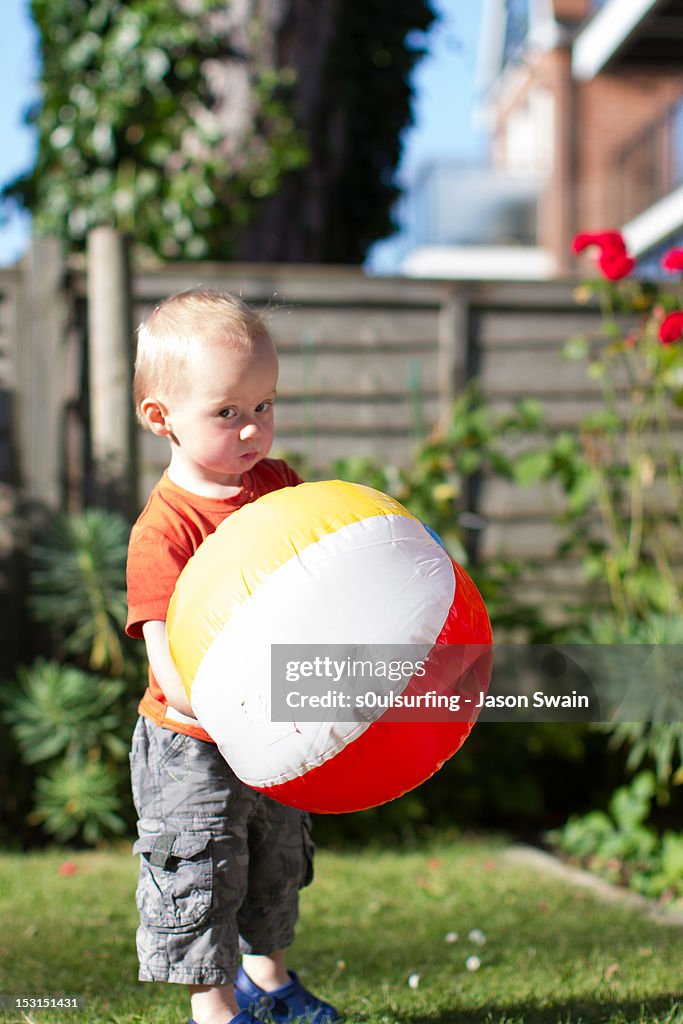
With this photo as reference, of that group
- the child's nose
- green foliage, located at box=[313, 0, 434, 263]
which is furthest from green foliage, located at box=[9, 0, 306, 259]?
the child's nose

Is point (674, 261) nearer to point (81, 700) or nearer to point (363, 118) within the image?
point (81, 700)

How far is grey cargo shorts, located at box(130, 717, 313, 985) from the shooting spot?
2031mm

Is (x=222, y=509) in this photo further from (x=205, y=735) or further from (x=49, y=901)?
(x=49, y=901)

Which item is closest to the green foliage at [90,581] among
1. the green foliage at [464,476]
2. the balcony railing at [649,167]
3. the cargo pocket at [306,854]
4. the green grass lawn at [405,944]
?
the green grass lawn at [405,944]

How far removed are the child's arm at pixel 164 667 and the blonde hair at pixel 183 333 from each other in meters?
0.43

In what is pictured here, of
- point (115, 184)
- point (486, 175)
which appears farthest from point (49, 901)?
point (486, 175)

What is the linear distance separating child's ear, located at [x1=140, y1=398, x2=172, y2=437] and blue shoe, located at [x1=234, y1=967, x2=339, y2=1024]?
1.14m

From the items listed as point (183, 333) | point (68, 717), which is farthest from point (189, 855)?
point (68, 717)

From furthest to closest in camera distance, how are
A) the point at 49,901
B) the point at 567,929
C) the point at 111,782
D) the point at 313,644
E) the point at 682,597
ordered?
the point at 682,597, the point at 111,782, the point at 49,901, the point at 567,929, the point at 313,644

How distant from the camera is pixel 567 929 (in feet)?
9.81

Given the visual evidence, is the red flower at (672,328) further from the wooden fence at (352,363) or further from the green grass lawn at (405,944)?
the green grass lawn at (405,944)

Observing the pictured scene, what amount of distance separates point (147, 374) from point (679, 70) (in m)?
10.0

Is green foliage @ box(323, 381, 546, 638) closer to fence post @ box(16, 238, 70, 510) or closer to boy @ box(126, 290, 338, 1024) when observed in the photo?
fence post @ box(16, 238, 70, 510)

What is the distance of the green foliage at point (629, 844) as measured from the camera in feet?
11.8
